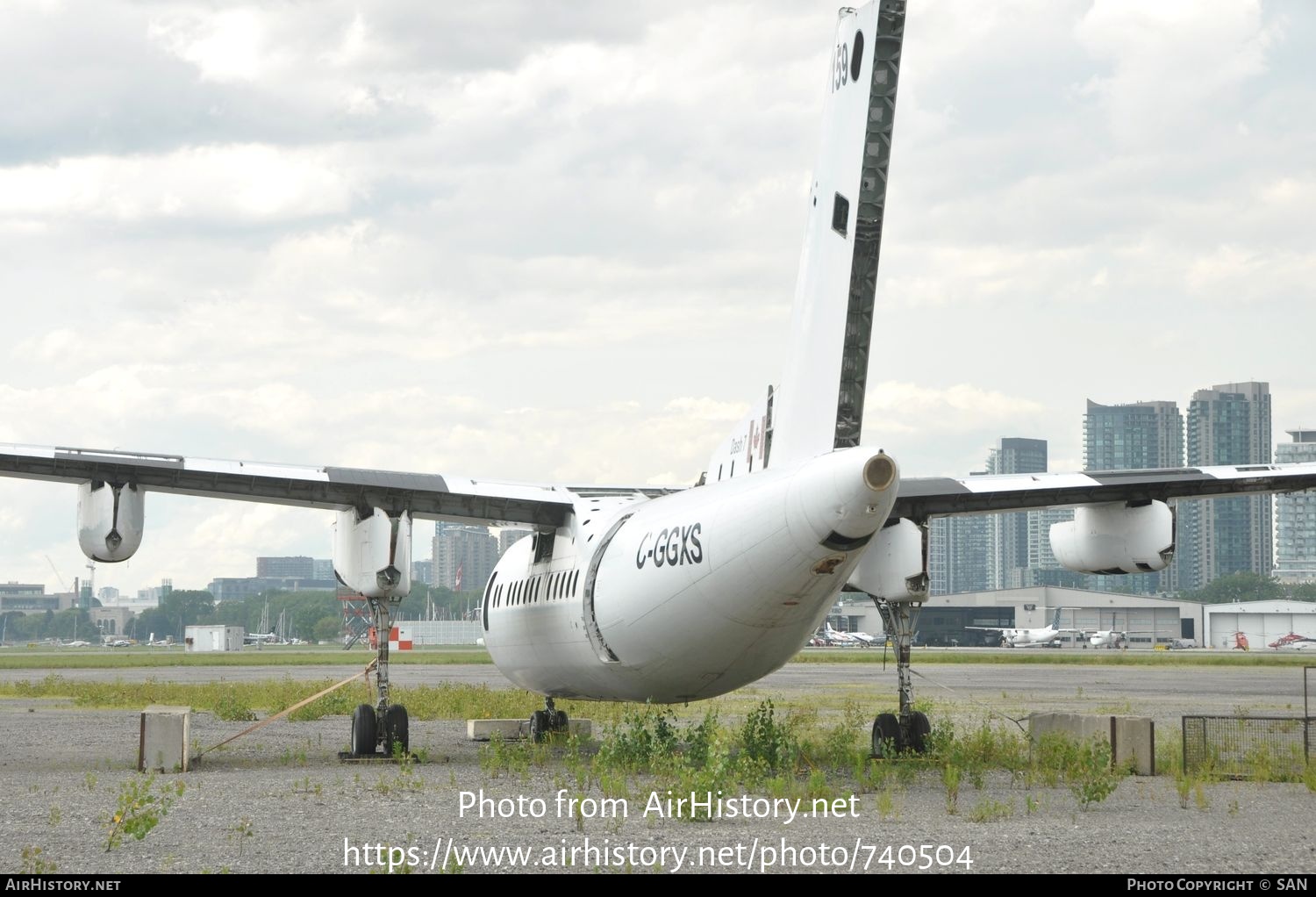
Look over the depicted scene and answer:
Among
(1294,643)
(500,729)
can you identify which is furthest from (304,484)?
(1294,643)

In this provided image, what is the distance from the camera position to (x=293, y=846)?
11547 millimetres

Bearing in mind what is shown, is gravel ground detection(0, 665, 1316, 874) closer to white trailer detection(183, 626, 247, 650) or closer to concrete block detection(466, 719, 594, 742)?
concrete block detection(466, 719, 594, 742)

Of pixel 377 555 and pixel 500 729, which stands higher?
pixel 377 555

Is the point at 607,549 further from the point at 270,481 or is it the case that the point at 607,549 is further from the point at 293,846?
the point at 293,846

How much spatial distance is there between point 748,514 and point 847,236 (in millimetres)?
3114

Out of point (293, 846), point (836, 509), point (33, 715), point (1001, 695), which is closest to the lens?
point (293, 846)

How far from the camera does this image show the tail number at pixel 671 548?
1455 cm

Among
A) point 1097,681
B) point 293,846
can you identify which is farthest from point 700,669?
point 1097,681

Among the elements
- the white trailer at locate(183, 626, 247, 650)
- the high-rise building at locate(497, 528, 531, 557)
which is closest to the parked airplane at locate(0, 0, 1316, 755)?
the high-rise building at locate(497, 528, 531, 557)

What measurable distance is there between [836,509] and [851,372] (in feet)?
7.38

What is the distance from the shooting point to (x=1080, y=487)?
19391 millimetres

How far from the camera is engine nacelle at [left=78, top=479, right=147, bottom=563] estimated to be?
18828 millimetres

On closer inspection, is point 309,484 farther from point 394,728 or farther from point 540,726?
point 540,726

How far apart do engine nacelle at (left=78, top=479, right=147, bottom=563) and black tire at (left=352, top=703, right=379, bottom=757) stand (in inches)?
148
